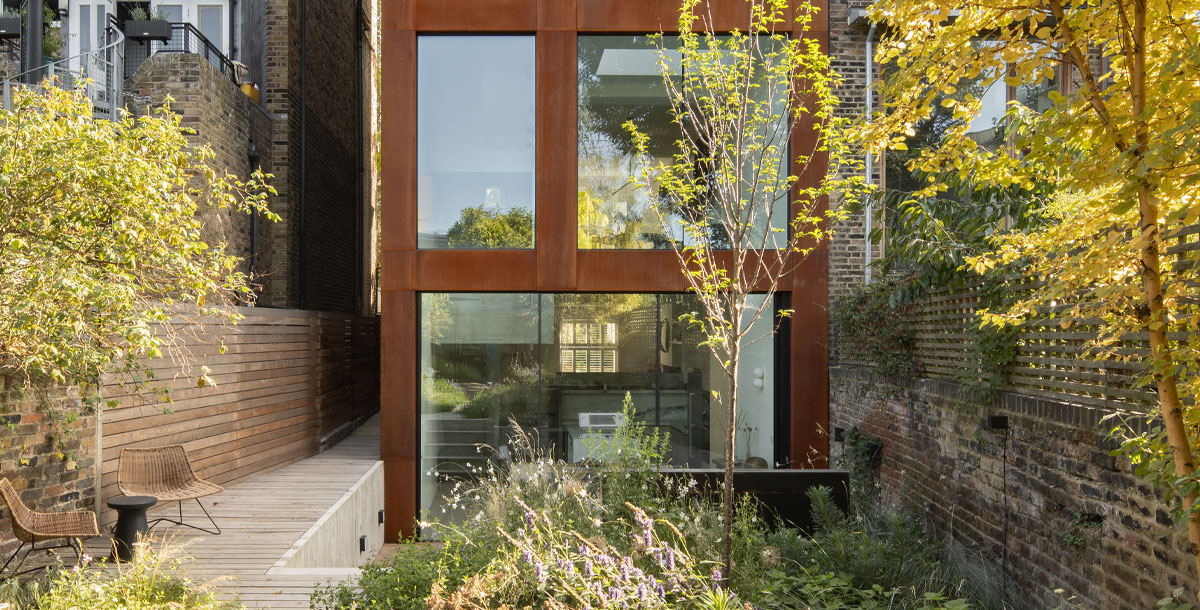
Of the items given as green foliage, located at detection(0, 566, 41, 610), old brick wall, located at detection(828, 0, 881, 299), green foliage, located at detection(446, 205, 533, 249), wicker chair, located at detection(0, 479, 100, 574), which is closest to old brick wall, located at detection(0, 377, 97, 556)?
wicker chair, located at detection(0, 479, 100, 574)

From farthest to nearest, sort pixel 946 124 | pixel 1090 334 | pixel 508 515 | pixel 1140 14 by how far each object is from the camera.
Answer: pixel 946 124
pixel 508 515
pixel 1090 334
pixel 1140 14

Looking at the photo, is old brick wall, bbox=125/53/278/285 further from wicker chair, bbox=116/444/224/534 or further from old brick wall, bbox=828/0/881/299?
old brick wall, bbox=828/0/881/299

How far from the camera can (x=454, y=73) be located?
9508mm

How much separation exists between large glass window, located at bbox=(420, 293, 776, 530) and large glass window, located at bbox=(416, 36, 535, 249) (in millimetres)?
799

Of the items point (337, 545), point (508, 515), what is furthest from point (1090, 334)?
point (337, 545)

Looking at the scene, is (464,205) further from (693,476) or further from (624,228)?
(693,476)

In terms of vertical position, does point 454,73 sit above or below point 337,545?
above

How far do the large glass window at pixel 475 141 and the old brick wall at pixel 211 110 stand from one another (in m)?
2.41

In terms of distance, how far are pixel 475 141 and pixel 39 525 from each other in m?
5.84

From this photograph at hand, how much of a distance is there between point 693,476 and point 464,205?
454cm

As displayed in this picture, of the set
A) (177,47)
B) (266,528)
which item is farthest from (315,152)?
(266,528)

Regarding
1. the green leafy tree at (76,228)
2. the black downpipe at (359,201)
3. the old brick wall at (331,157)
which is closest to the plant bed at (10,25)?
the old brick wall at (331,157)

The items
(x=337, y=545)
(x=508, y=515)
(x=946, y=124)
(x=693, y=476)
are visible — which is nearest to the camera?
(x=508, y=515)

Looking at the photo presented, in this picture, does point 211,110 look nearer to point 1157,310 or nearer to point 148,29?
point 148,29
